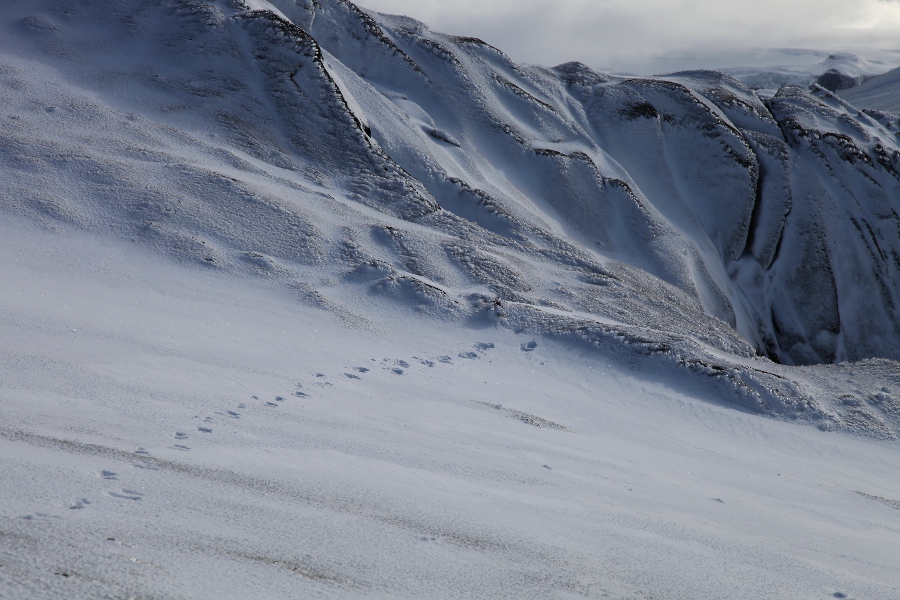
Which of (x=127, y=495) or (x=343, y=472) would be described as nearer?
(x=127, y=495)

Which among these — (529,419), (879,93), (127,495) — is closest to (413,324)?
(529,419)

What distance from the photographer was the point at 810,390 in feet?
46.6

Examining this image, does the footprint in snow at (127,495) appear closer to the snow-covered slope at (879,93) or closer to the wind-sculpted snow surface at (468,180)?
the wind-sculpted snow surface at (468,180)

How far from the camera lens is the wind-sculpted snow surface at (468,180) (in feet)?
45.4

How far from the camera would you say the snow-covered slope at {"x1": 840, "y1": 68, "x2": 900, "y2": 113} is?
7669 cm

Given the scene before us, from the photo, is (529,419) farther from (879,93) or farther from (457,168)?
(879,93)

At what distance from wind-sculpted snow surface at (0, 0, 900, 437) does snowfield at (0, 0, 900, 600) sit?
0.38 ft

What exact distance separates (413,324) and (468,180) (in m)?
11.7

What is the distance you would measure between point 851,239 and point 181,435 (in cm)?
3398

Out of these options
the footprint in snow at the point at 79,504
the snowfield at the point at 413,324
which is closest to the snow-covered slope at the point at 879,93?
the snowfield at the point at 413,324

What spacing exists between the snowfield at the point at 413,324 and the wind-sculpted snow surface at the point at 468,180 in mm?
117

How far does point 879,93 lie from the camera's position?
82375 mm

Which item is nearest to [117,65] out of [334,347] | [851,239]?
[334,347]

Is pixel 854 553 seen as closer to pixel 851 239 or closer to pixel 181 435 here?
pixel 181 435
